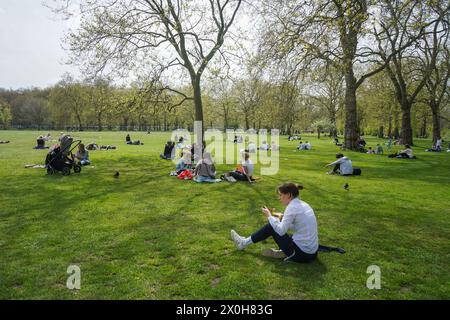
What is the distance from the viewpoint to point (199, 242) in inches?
281

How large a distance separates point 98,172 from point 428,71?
115 ft

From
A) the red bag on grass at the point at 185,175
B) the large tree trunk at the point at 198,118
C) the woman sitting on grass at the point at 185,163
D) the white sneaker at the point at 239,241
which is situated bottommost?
the white sneaker at the point at 239,241

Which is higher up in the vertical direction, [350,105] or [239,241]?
[350,105]

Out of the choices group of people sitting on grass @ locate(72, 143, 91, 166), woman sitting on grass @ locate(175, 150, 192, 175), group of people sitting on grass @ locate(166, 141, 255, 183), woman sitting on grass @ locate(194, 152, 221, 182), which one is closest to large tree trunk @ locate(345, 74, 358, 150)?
group of people sitting on grass @ locate(166, 141, 255, 183)

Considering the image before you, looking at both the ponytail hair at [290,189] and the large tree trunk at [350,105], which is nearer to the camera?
the ponytail hair at [290,189]

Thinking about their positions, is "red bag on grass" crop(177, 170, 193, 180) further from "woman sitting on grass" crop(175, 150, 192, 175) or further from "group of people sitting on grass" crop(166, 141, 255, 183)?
"woman sitting on grass" crop(175, 150, 192, 175)

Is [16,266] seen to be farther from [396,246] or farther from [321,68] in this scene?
[321,68]

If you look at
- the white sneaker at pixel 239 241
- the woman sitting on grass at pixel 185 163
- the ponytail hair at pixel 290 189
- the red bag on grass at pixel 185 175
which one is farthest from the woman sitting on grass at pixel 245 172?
the ponytail hair at pixel 290 189

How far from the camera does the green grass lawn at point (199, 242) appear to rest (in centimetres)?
517

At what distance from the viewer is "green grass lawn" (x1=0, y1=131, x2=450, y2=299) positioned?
5.17 meters

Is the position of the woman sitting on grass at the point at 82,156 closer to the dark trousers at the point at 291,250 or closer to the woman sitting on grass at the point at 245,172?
the woman sitting on grass at the point at 245,172

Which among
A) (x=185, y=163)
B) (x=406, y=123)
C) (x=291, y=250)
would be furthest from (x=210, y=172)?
(x=406, y=123)

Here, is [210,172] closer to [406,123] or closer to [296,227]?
[296,227]
